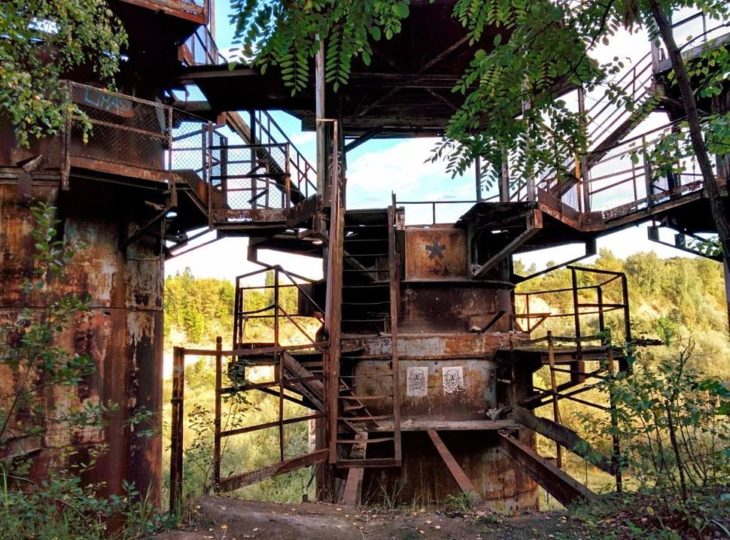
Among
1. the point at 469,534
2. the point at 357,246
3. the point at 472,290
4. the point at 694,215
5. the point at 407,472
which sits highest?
the point at 694,215

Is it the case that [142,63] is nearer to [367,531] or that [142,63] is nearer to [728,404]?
[367,531]

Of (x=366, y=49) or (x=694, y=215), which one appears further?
(x=694, y=215)

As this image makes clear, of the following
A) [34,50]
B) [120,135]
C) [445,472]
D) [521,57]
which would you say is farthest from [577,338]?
[120,135]

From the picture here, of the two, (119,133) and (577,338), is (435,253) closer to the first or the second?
(577,338)

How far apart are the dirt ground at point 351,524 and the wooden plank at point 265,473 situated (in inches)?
22.2

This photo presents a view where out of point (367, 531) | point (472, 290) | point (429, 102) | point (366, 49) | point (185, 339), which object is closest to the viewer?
point (366, 49)

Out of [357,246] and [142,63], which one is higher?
[142,63]

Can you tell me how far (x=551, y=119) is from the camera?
4426 mm

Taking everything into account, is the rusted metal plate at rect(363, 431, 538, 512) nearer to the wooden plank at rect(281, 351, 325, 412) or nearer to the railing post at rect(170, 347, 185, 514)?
the wooden plank at rect(281, 351, 325, 412)

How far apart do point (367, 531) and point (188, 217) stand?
25.0 feet

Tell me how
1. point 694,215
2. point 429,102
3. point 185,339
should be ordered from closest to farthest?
point 694,215 < point 429,102 < point 185,339

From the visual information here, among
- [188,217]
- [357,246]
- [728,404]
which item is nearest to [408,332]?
[357,246]

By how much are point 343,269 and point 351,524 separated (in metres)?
5.67

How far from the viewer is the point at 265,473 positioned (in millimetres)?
5590
